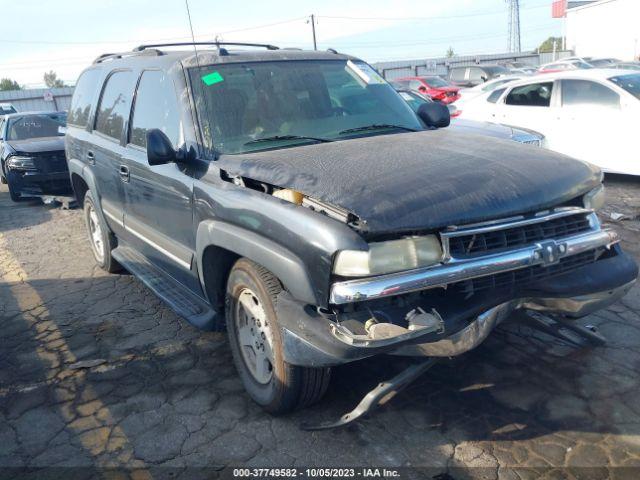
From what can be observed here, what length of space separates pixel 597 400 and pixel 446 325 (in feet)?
4.16

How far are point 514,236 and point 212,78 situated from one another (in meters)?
2.17

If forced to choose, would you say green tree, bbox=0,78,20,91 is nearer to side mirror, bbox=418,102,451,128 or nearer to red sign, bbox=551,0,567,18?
red sign, bbox=551,0,567,18

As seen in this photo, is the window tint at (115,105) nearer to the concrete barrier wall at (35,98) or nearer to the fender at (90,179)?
the fender at (90,179)

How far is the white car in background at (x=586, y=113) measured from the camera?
822 cm

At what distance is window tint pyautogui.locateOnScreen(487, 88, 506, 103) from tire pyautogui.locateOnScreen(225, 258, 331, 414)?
857cm

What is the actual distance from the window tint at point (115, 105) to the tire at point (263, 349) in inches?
83.2

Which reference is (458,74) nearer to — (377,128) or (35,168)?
(35,168)

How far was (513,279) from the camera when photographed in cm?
281

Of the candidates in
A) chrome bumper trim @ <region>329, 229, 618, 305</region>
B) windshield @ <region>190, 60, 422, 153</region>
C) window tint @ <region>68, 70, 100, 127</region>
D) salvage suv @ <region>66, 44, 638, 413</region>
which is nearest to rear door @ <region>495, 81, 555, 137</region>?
salvage suv @ <region>66, 44, 638, 413</region>

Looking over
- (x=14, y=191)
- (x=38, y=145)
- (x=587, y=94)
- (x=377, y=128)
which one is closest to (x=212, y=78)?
(x=377, y=128)

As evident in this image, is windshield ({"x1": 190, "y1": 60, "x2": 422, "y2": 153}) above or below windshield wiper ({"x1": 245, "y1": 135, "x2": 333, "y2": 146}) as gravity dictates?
above

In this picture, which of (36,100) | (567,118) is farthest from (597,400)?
(36,100)

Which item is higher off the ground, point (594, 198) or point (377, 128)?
point (377, 128)

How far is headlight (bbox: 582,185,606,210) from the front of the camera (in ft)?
10.5
